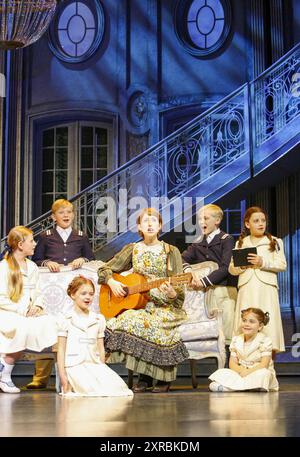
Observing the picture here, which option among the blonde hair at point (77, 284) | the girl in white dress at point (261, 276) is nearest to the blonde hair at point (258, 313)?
the girl in white dress at point (261, 276)

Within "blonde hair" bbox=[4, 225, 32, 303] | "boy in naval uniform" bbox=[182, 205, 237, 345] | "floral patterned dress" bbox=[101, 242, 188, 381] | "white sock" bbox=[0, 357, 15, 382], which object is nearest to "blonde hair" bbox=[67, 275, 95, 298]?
"floral patterned dress" bbox=[101, 242, 188, 381]

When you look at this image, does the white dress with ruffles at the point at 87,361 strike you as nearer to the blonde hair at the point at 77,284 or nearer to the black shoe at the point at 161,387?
the blonde hair at the point at 77,284

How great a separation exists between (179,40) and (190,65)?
1.19 ft

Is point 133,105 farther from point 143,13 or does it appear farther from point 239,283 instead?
point 239,283

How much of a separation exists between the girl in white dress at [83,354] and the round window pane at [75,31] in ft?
20.1

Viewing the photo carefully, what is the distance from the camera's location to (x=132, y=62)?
11.2m

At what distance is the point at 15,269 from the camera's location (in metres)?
6.29

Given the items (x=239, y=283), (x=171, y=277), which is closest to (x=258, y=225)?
(x=239, y=283)

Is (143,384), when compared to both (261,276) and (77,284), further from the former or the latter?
(261,276)

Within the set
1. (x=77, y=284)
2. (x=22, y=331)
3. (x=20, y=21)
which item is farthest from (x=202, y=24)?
(x=22, y=331)

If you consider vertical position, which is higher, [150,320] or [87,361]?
[150,320]

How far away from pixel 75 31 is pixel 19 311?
19.9 feet

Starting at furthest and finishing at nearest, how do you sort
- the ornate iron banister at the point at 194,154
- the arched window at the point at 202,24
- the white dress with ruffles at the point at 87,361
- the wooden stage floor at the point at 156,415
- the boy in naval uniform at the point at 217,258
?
the arched window at the point at 202,24
the ornate iron banister at the point at 194,154
the boy in naval uniform at the point at 217,258
the white dress with ruffles at the point at 87,361
the wooden stage floor at the point at 156,415

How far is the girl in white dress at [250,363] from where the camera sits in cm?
604
